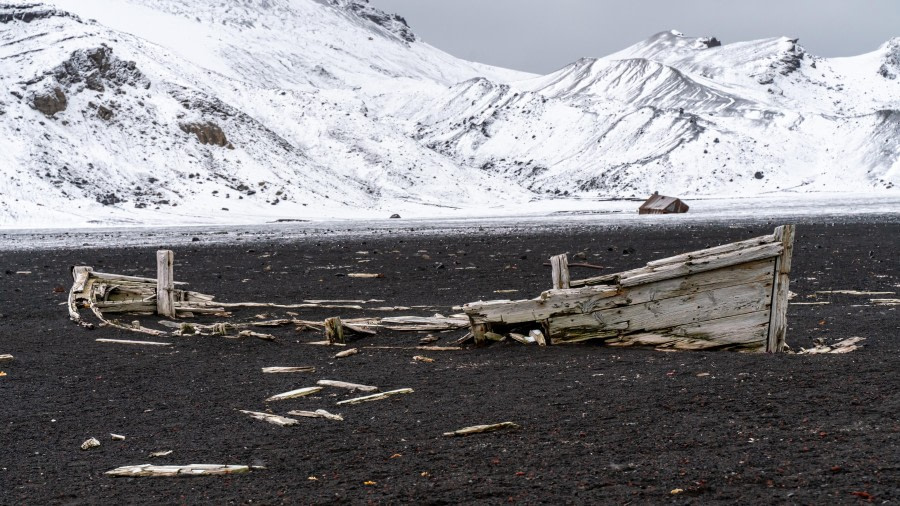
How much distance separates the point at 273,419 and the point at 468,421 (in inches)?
73.7

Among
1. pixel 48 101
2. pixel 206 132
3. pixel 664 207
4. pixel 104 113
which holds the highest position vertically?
pixel 48 101

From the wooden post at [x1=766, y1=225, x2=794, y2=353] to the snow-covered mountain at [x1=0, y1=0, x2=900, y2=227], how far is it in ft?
180

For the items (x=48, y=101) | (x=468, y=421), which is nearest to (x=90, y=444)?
(x=468, y=421)

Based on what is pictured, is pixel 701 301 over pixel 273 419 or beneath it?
over

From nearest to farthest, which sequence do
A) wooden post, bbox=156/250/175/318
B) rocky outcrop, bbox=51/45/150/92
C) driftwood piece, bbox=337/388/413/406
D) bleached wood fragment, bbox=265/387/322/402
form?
1. driftwood piece, bbox=337/388/413/406
2. bleached wood fragment, bbox=265/387/322/402
3. wooden post, bbox=156/250/175/318
4. rocky outcrop, bbox=51/45/150/92

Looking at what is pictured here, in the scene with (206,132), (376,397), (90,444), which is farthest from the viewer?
(206,132)

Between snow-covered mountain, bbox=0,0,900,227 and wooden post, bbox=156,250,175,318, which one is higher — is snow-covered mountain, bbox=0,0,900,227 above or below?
above

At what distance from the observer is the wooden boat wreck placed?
11508mm

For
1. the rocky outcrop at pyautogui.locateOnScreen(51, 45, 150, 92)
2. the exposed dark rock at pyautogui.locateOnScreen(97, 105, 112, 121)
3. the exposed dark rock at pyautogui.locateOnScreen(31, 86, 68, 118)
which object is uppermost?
the rocky outcrop at pyautogui.locateOnScreen(51, 45, 150, 92)

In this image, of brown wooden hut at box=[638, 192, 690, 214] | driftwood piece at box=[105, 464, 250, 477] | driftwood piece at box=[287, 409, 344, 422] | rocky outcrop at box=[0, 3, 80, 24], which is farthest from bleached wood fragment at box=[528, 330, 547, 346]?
rocky outcrop at box=[0, 3, 80, 24]

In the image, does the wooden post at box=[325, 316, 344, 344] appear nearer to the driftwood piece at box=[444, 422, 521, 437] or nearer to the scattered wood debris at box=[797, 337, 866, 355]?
the driftwood piece at box=[444, 422, 521, 437]

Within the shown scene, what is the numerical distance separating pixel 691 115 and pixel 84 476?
116 meters

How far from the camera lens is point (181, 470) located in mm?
7230

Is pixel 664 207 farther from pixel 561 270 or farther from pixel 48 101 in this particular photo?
pixel 561 270
